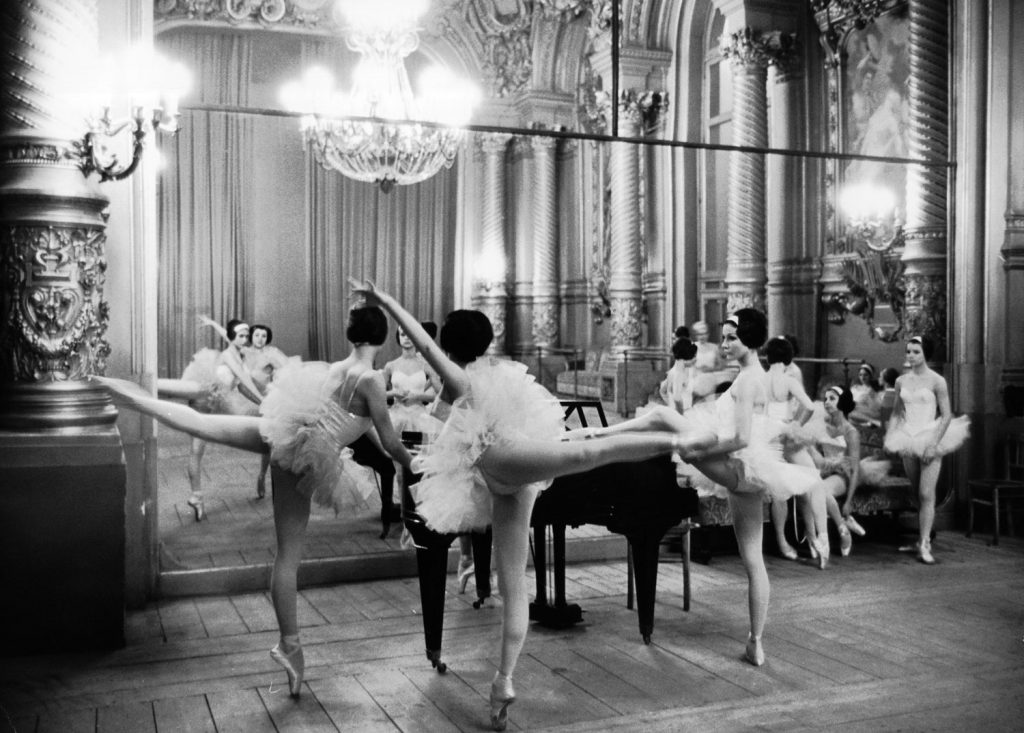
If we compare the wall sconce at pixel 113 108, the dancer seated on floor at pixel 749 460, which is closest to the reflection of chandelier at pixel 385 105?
the wall sconce at pixel 113 108

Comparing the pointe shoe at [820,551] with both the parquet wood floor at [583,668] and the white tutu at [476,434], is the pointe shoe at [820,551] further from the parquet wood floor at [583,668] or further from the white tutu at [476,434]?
the white tutu at [476,434]

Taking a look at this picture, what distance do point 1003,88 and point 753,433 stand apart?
474 cm

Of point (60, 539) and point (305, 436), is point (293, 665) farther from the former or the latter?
point (60, 539)

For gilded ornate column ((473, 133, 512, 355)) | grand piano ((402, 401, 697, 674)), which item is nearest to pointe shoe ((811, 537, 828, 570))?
grand piano ((402, 401, 697, 674))

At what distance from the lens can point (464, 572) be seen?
6.24 m

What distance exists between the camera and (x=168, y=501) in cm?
864

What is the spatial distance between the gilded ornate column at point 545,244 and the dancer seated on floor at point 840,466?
27.5 ft

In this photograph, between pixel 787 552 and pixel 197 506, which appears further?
pixel 197 506

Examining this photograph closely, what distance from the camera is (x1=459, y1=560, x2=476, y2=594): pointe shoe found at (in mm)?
6195

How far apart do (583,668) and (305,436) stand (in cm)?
164

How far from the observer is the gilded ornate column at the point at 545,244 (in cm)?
1582

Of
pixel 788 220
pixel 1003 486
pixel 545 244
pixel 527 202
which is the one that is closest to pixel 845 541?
pixel 1003 486

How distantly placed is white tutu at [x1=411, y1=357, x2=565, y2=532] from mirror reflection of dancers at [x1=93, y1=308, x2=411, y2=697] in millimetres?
313


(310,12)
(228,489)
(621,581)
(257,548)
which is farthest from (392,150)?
(310,12)
